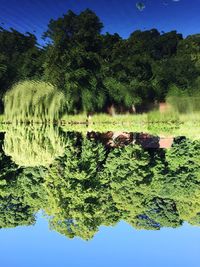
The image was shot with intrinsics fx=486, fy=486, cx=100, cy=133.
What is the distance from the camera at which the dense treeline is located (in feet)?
59.4

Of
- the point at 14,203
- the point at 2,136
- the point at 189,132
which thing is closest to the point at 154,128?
the point at 189,132

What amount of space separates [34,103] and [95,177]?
398cm

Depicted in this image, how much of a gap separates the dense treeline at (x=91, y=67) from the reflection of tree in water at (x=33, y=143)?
1.27 metres

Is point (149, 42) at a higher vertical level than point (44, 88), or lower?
higher

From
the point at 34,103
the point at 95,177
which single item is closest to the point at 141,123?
the point at 95,177

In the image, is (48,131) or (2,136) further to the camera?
(2,136)

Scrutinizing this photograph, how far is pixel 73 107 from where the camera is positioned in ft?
60.4

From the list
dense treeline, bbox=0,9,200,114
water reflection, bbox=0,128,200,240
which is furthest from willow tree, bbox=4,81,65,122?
water reflection, bbox=0,128,200,240

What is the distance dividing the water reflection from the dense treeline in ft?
5.96

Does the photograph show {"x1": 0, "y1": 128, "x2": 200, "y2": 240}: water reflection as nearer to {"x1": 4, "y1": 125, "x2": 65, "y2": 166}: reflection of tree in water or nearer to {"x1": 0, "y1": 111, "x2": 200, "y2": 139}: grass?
{"x1": 4, "y1": 125, "x2": 65, "y2": 166}: reflection of tree in water

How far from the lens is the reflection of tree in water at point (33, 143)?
17.3 meters

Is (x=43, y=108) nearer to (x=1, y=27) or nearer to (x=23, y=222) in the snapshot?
(x=1, y=27)

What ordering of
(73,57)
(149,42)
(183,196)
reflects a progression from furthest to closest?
1. (149,42)
2. (183,196)
3. (73,57)

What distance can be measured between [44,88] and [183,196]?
745 cm
